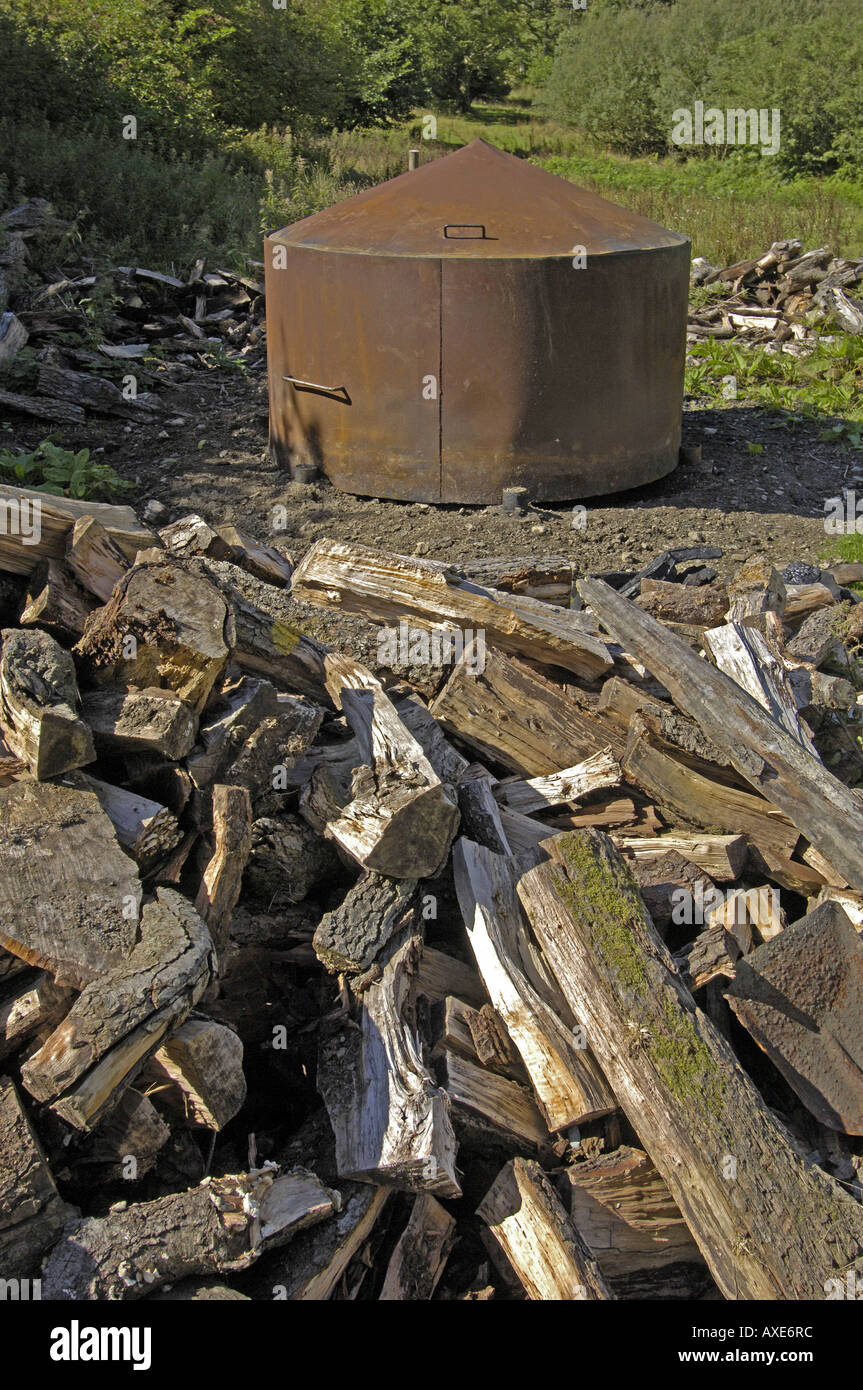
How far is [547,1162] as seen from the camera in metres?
2.39

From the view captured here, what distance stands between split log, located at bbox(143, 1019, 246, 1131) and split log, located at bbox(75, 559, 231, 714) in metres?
0.91

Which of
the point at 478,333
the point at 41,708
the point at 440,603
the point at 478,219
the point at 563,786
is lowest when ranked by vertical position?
the point at 563,786

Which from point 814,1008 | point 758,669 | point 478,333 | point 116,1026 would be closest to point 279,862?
point 116,1026

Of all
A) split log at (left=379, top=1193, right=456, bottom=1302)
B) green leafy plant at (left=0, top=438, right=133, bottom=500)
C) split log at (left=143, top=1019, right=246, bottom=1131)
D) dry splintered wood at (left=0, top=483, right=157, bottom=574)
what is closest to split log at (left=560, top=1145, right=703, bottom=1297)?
split log at (left=379, top=1193, right=456, bottom=1302)

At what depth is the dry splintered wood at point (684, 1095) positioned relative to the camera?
2111 millimetres

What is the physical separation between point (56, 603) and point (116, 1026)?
56.8 inches

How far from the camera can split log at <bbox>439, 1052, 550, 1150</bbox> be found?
235 centimetres

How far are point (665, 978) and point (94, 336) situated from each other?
7886mm

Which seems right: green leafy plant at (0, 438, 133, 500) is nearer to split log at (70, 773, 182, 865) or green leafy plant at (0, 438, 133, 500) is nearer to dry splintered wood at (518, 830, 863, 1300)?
split log at (70, 773, 182, 865)

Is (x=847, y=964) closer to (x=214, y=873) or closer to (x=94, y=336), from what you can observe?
(x=214, y=873)

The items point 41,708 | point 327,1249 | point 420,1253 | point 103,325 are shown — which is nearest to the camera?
point 327,1249

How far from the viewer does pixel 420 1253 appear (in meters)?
2.21

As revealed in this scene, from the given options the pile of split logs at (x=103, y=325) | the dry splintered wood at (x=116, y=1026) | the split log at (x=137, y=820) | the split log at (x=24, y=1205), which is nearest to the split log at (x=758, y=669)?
the split log at (x=137, y=820)

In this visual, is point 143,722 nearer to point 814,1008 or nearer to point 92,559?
point 92,559
